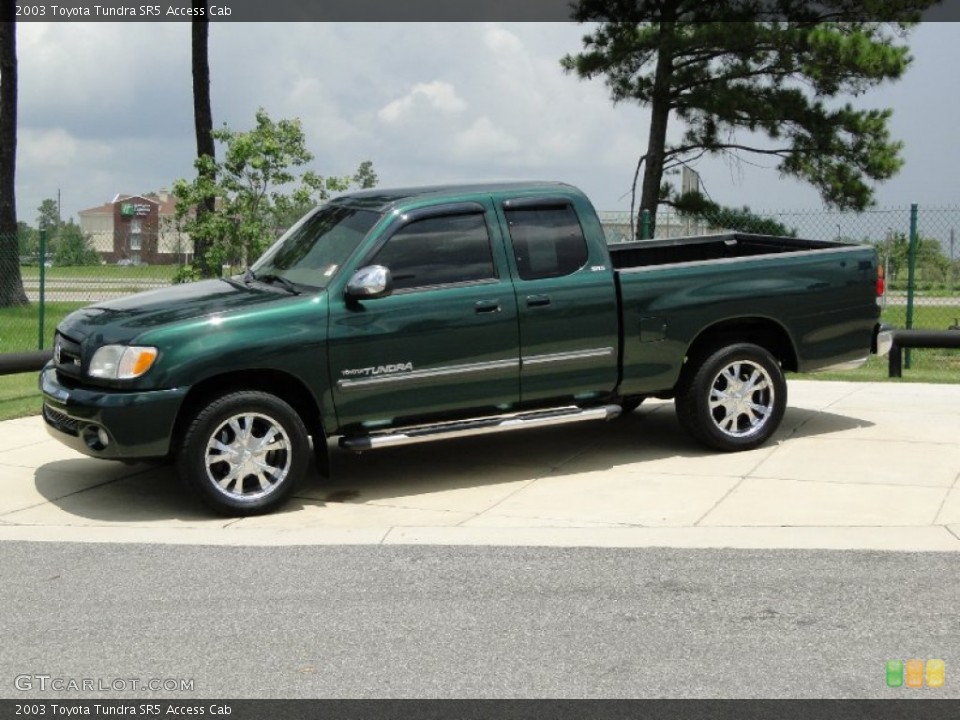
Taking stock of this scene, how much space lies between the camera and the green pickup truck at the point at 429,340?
319 inches

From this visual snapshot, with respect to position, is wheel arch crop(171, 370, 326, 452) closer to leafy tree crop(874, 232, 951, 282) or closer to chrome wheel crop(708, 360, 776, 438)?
chrome wheel crop(708, 360, 776, 438)

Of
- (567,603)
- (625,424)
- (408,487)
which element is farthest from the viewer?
(625,424)

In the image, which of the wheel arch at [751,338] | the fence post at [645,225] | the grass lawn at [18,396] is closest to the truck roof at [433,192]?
the wheel arch at [751,338]

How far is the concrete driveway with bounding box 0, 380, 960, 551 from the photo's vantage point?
7.69 metres

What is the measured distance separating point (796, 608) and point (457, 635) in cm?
162

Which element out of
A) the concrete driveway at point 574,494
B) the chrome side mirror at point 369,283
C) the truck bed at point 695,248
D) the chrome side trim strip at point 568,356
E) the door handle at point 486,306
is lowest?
the concrete driveway at point 574,494

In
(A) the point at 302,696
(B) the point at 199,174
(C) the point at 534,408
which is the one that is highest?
(B) the point at 199,174

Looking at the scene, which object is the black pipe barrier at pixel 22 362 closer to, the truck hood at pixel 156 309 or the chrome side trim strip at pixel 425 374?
the truck hood at pixel 156 309

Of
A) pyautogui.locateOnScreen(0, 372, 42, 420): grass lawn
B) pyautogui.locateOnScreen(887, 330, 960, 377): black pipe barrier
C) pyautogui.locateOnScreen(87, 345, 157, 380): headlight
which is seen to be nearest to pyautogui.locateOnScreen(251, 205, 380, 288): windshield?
pyautogui.locateOnScreen(87, 345, 157, 380): headlight

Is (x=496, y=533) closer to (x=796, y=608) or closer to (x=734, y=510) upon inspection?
(x=734, y=510)

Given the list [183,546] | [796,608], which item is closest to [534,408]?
[183,546]

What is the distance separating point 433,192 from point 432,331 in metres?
1.07

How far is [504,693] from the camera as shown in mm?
5090

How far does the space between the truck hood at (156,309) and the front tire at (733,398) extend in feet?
10.1
